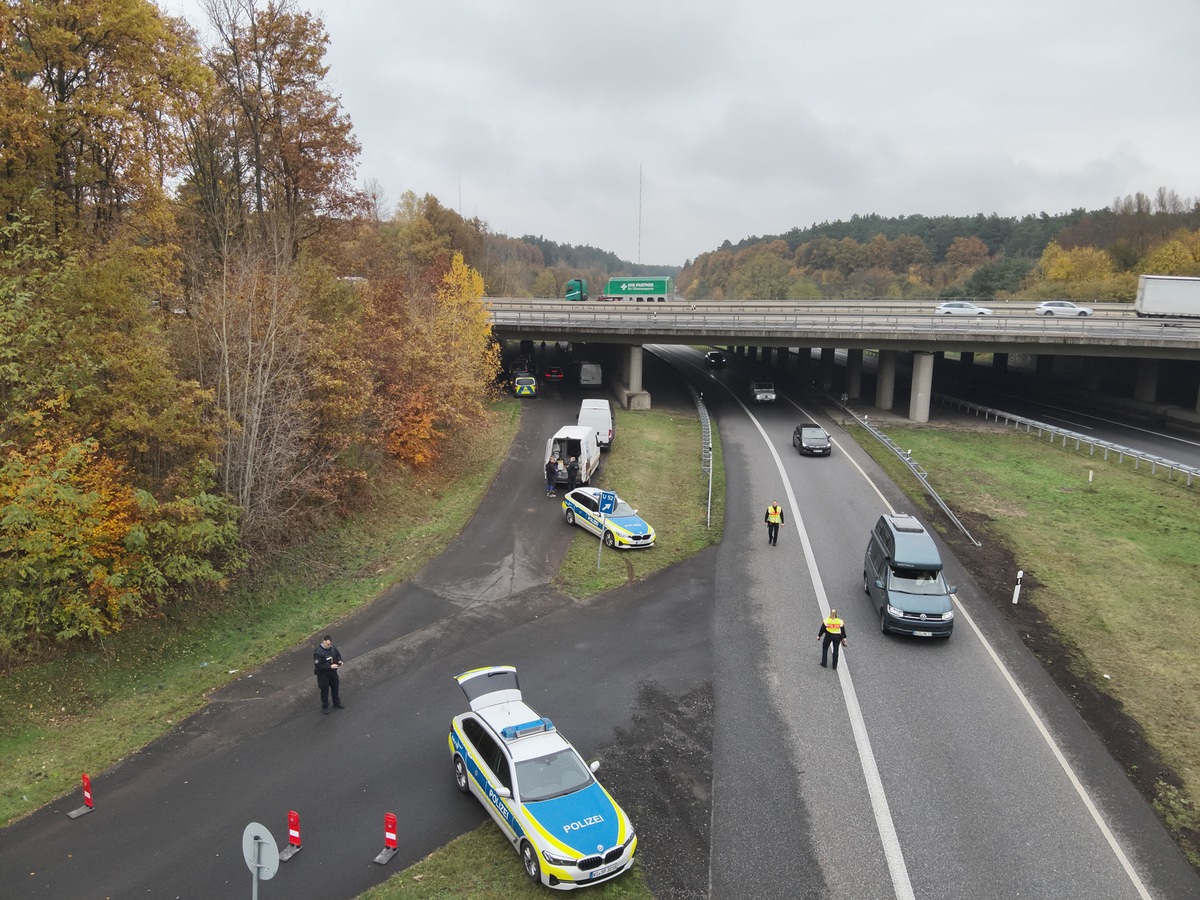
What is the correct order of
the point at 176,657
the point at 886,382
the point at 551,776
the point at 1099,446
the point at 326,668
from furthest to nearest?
1. the point at 886,382
2. the point at 1099,446
3. the point at 176,657
4. the point at 326,668
5. the point at 551,776

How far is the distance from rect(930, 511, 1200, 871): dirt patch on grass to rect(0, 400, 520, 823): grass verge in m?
16.2

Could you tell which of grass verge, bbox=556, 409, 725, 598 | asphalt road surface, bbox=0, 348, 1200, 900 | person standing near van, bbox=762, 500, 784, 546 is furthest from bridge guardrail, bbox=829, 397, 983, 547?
grass verge, bbox=556, 409, 725, 598

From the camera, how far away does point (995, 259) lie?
434 ft

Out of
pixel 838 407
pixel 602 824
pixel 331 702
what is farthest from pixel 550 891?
pixel 838 407

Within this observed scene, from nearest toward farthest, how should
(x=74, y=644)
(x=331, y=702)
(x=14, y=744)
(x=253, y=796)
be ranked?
(x=253, y=796)
(x=14, y=744)
(x=331, y=702)
(x=74, y=644)

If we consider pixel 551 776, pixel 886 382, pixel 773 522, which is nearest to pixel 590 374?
pixel 886 382

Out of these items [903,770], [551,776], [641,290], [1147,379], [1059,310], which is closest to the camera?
[551,776]

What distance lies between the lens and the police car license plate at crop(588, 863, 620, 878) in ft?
33.1

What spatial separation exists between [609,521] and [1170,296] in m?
47.0

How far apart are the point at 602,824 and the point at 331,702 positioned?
23.1ft

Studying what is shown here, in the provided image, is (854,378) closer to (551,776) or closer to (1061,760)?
(1061,760)

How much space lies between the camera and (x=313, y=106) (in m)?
30.9

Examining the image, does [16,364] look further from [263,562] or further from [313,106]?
[313,106]

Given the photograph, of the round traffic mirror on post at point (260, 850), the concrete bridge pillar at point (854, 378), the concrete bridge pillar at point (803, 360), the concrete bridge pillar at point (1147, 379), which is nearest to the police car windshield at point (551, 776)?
the round traffic mirror on post at point (260, 850)
